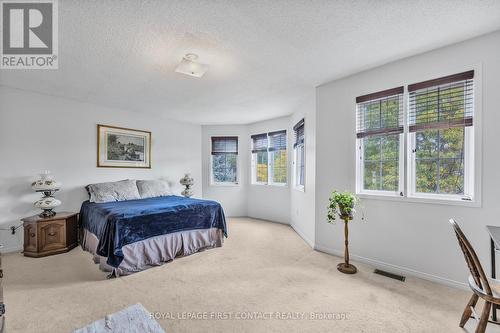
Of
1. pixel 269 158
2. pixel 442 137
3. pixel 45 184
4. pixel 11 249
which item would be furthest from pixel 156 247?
pixel 442 137

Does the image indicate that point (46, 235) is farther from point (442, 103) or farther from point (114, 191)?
point (442, 103)

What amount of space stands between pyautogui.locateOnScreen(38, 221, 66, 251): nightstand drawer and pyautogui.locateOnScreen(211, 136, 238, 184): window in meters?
3.21

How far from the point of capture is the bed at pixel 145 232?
106 inches

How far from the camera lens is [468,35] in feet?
7.22

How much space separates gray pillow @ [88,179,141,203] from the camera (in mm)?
3830

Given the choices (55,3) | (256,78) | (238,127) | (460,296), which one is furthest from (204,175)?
(460,296)

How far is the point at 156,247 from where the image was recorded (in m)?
3.01

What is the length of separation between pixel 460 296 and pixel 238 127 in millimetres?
4936

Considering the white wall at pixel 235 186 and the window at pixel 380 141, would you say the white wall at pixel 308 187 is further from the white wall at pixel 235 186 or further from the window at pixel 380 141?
the white wall at pixel 235 186

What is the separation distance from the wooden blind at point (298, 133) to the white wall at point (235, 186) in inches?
Result: 59.6

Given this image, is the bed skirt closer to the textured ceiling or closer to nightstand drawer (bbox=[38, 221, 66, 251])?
nightstand drawer (bbox=[38, 221, 66, 251])

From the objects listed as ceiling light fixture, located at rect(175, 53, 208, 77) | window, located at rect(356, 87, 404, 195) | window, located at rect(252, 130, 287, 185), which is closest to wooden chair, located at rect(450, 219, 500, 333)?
window, located at rect(356, 87, 404, 195)

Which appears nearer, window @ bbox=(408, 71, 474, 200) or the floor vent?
window @ bbox=(408, 71, 474, 200)

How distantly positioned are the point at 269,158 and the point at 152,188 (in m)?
2.66
